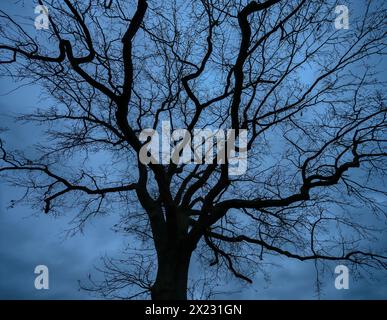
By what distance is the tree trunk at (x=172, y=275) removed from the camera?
18.6 feet

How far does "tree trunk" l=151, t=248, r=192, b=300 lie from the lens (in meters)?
5.66

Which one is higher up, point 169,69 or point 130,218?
point 169,69

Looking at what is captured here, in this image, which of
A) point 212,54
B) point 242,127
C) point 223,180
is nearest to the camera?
point 223,180

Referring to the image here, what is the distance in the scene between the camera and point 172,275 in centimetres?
584

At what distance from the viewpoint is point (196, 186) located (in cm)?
688
